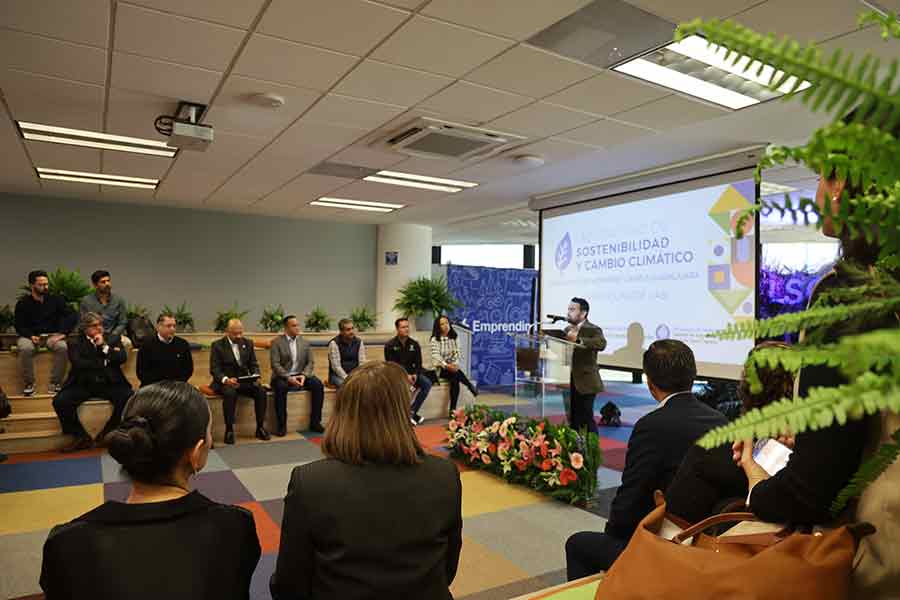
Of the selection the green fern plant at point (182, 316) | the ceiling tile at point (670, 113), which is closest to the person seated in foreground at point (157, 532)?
the ceiling tile at point (670, 113)

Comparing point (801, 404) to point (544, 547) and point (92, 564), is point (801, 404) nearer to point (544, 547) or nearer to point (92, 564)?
point (92, 564)

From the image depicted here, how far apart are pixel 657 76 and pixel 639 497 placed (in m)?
3.05

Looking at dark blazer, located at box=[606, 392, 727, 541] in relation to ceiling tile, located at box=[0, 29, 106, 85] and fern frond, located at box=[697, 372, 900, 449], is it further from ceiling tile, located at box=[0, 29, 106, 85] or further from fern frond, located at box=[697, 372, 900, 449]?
ceiling tile, located at box=[0, 29, 106, 85]

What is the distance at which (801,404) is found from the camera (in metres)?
0.38

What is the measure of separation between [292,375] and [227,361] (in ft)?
2.63

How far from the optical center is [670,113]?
4.74 metres

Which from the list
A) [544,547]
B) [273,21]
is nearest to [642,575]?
[544,547]

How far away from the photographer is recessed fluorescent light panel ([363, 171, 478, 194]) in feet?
23.5

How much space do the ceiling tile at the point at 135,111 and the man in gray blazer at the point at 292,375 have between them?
8.53 ft

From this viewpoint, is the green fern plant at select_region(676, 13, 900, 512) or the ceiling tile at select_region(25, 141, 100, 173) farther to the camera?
the ceiling tile at select_region(25, 141, 100, 173)

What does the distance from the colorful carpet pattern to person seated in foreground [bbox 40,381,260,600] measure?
1733 mm

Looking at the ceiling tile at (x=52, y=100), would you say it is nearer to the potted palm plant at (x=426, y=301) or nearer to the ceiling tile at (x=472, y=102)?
the ceiling tile at (x=472, y=102)

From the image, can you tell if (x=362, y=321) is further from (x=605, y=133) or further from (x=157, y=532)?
(x=157, y=532)

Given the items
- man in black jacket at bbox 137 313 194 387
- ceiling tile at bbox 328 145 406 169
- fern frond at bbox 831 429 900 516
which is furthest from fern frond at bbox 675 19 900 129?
man in black jacket at bbox 137 313 194 387
